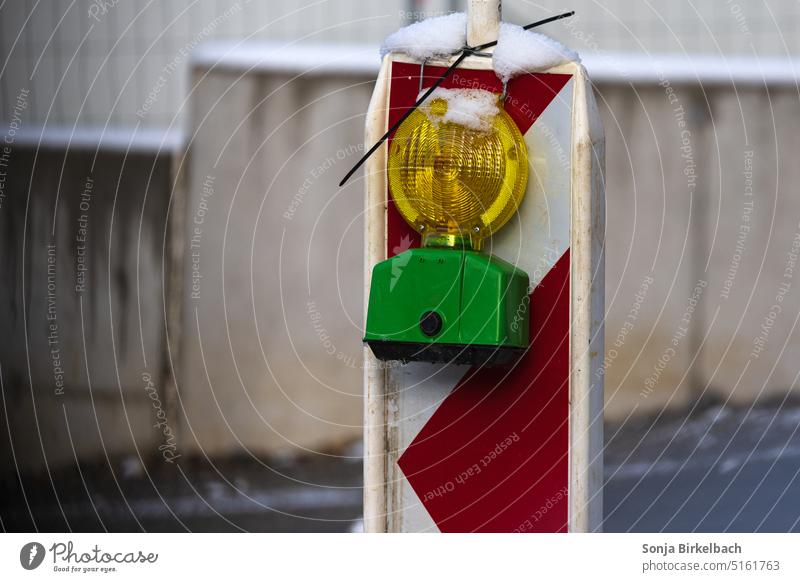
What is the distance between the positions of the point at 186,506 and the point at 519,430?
5063mm

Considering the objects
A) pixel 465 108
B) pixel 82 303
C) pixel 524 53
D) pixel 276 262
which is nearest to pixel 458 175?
pixel 465 108

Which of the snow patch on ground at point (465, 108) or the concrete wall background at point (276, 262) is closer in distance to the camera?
the snow patch on ground at point (465, 108)

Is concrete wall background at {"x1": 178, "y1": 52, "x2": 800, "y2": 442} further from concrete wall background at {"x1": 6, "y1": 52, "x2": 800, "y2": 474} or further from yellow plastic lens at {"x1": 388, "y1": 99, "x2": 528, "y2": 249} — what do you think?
yellow plastic lens at {"x1": 388, "y1": 99, "x2": 528, "y2": 249}

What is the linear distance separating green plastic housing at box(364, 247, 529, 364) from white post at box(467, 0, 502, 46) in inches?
15.4

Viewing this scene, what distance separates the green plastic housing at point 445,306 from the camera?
176cm

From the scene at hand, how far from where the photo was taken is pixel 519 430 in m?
1.91

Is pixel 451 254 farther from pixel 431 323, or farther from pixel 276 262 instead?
pixel 276 262

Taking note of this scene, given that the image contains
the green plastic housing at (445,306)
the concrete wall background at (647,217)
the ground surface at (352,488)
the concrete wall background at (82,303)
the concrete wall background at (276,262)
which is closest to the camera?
the green plastic housing at (445,306)

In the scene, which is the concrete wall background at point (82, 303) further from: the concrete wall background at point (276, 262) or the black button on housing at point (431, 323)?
the black button on housing at point (431, 323)

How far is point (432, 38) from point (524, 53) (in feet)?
0.56

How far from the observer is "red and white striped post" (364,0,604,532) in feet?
6.07

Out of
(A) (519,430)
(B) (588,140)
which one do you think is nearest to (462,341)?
(A) (519,430)

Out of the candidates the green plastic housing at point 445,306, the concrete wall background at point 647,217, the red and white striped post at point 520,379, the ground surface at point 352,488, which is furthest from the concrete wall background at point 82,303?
the green plastic housing at point 445,306

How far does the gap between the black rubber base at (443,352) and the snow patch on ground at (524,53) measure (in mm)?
488
